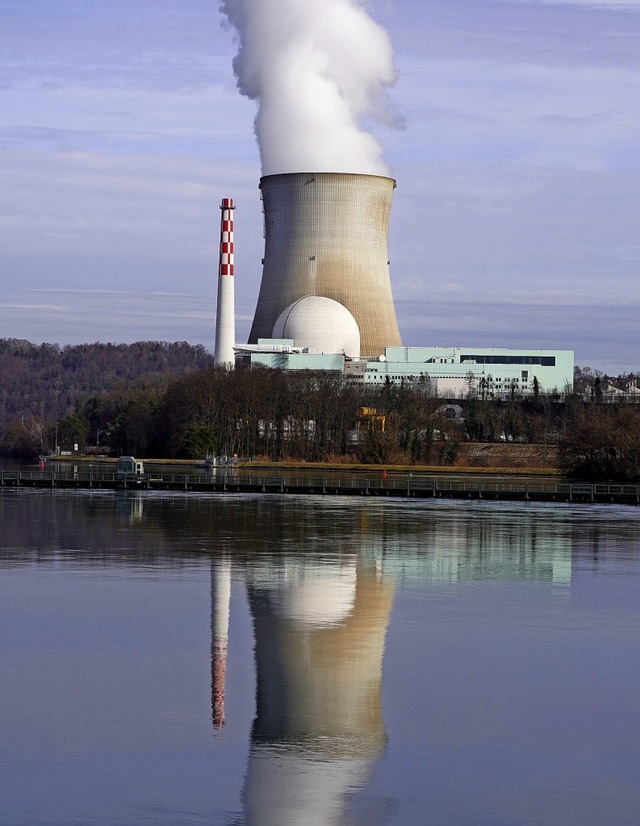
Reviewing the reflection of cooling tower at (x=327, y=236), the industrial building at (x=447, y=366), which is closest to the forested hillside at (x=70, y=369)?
the industrial building at (x=447, y=366)

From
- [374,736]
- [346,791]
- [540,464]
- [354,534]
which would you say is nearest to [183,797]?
[346,791]

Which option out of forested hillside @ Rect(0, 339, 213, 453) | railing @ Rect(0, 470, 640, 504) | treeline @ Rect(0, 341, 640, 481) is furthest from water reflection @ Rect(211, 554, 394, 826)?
forested hillside @ Rect(0, 339, 213, 453)

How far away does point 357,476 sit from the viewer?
204 feet

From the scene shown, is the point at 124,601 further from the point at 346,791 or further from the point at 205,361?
the point at 205,361

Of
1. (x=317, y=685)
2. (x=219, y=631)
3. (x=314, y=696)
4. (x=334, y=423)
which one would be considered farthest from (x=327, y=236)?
(x=314, y=696)

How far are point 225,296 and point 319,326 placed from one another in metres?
7.00

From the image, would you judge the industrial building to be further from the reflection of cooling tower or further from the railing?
the railing

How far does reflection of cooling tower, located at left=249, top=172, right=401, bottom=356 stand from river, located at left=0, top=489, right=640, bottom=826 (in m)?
47.6

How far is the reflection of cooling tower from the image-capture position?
72250 millimetres

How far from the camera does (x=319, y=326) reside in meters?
86.2

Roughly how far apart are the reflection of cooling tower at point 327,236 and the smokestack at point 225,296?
269cm

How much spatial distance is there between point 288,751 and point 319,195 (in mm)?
62347

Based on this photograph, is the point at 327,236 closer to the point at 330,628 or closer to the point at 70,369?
the point at 330,628

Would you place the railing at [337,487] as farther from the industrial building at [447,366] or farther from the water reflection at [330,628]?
the industrial building at [447,366]
